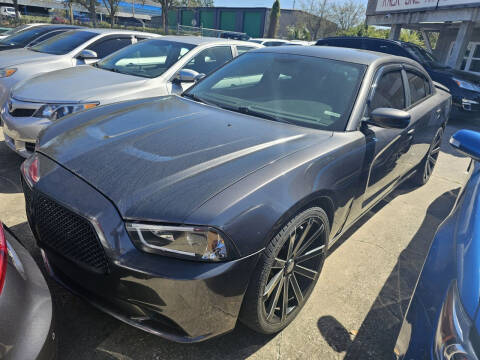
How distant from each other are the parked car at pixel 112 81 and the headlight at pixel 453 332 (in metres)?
3.58

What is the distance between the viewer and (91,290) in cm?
178

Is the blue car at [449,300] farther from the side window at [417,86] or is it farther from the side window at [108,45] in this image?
the side window at [108,45]

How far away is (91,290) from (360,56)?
273 centimetres

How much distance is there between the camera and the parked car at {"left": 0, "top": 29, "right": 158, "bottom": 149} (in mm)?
5527

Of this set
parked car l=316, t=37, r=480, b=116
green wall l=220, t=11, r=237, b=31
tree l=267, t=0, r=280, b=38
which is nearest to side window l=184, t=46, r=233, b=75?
parked car l=316, t=37, r=480, b=116

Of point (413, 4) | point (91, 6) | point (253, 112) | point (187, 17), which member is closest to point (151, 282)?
point (253, 112)

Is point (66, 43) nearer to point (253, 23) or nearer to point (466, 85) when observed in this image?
point (466, 85)

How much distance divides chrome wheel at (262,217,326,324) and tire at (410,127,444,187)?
2.64 metres

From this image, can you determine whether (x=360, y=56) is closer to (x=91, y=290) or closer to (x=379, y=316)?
(x=379, y=316)

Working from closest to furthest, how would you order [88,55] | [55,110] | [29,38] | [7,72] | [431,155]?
1. [55,110]
2. [431,155]
3. [7,72]
4. [88,55]
5. [29,38]

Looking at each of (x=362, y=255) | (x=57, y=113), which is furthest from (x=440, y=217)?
(x=57, y=113)

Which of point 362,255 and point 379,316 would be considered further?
point 362,255

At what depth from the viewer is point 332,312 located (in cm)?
239

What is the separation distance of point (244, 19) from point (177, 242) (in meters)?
43.9
